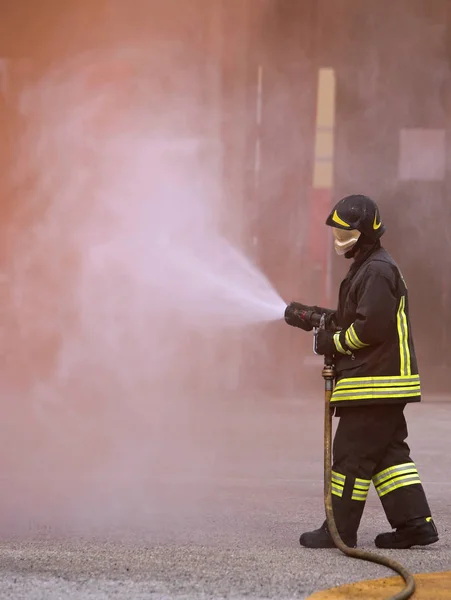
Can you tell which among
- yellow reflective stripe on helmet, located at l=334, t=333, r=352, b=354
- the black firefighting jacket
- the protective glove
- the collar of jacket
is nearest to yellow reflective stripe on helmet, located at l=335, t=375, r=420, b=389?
the black firefighting jacket

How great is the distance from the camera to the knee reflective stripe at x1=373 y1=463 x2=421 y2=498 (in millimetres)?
4348

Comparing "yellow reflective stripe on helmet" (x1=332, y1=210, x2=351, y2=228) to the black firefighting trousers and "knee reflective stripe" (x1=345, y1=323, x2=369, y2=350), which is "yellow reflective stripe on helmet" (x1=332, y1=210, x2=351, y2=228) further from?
the black firefighting trousers

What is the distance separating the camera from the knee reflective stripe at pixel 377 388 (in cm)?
427

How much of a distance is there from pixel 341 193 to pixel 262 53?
1.35 m

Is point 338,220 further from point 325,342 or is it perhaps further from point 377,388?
point 377,388

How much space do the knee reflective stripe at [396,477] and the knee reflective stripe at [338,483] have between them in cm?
15

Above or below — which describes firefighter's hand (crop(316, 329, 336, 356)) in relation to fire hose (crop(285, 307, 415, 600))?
above

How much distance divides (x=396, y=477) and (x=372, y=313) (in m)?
0.61

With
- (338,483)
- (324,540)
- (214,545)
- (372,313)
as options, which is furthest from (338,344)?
(214,545)

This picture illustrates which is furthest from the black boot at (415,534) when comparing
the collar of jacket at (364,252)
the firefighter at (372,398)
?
the collar of jacket at (364,252)

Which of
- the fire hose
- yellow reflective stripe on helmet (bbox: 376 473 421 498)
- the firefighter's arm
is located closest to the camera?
the fire hose

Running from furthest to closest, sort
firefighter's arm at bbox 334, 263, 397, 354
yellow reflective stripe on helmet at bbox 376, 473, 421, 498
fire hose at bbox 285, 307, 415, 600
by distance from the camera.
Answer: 1. yellow reflective stripe on helmet at bbox 376, 473, 421, 498
2. firefighter's arm at bbox 334, 263, 397, 354
3. fire hose at bbox 285, 307, 415, 600

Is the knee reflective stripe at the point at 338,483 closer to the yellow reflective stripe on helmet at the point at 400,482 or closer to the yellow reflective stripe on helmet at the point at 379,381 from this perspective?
the yellow reflective stripe on helmet at the point at 400,482

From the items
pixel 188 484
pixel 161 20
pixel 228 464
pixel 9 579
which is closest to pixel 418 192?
pixel 161 20
